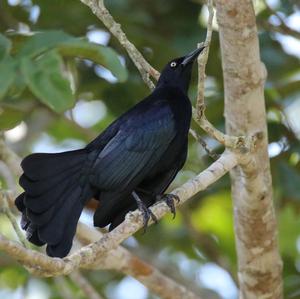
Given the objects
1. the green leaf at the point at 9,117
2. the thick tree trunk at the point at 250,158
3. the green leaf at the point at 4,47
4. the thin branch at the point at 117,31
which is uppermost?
the green leaf at the point at 4,47

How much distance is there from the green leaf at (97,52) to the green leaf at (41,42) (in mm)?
58

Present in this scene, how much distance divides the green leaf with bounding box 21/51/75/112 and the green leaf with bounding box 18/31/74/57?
0.12 m

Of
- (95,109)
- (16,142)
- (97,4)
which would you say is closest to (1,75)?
(97,4)

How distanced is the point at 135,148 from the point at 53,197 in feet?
1.84

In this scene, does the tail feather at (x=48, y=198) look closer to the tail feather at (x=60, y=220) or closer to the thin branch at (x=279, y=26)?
the tail feather at (x=60, y=220)

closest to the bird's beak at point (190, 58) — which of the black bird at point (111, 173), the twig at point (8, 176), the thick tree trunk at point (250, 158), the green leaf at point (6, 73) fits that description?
the black bird at point (111, 173)

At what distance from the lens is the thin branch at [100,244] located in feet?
11.8

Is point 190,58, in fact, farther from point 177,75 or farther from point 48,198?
point 48,198

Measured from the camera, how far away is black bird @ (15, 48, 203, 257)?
15.3ft

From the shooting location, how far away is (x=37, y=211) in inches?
184

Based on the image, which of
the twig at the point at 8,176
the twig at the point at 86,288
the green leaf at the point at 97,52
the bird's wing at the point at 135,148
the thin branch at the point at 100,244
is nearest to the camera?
the thin branch at the point at 100,244

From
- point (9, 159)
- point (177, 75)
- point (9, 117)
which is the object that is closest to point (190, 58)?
point (177, 75)

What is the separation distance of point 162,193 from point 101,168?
1.73ft

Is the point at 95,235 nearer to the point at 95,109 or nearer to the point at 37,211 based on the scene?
the point at 37,211
